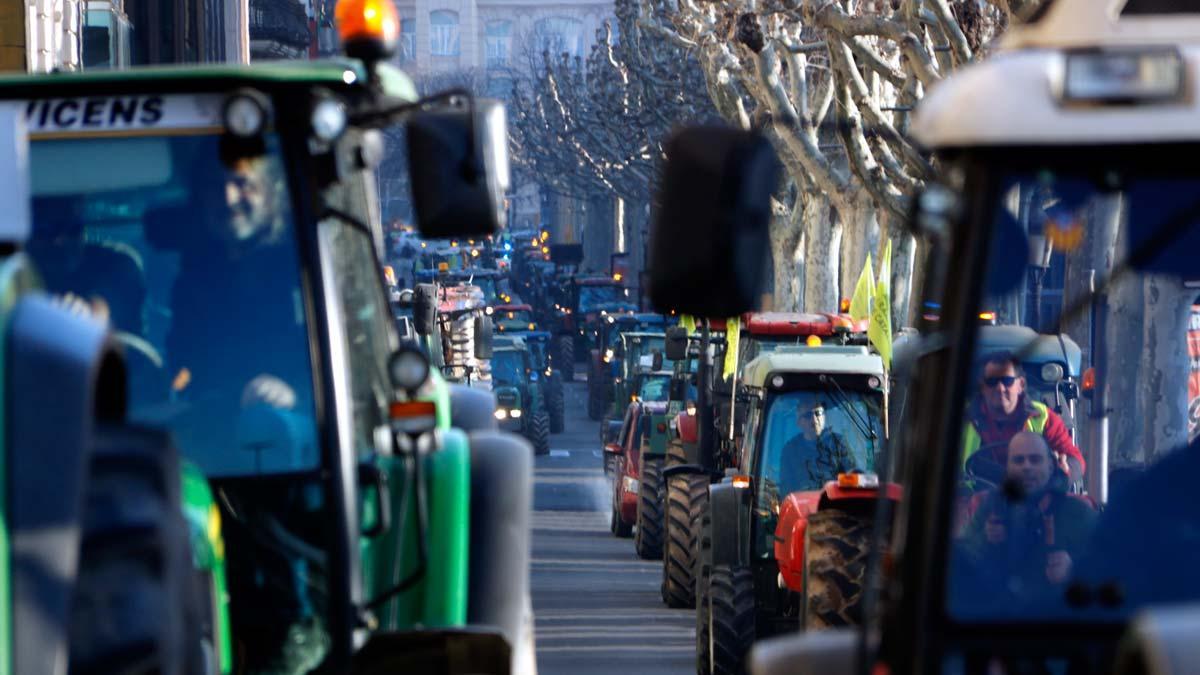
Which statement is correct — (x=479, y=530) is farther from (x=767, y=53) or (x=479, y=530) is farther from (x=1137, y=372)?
(x=767, y=53)

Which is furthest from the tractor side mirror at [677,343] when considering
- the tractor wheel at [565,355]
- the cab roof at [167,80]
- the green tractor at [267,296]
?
the tractor wheel at [565,355]

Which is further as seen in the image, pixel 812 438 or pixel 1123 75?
pixel 812 438

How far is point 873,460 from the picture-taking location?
13922 mm

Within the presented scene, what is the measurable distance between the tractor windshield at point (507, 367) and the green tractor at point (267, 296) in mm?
32243

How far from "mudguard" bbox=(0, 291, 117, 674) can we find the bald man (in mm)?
1517

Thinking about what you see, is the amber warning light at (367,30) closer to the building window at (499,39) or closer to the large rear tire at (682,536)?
the large rear tire at (682,536)

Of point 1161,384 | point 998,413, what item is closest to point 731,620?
point 998,413

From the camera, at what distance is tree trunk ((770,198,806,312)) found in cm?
4172

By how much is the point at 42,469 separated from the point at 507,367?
35.9 metres

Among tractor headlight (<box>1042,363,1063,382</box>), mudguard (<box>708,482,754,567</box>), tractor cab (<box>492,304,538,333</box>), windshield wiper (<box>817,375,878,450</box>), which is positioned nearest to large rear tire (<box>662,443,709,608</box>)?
windshield wiper (<box>817,375,878,450</box>)

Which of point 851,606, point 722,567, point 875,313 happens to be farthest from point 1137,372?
point 851,606

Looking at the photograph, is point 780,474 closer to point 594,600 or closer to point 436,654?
point 594,600

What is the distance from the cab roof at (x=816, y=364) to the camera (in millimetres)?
14070

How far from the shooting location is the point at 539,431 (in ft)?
128
